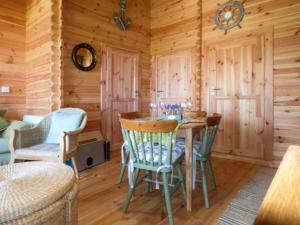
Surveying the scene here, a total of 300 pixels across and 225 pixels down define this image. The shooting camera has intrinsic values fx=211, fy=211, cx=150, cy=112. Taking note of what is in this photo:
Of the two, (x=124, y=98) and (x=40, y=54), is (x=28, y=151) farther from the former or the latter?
(x=124, y=98)

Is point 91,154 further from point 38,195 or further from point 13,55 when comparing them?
point 38,195

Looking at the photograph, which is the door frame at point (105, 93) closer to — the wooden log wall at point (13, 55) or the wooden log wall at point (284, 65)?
the wooden log wall at point (13, 55)

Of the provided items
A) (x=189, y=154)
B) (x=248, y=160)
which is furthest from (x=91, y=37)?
(x=248, y=160)

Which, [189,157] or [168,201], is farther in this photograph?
[189,157]

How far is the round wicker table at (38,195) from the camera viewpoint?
32.9 inches

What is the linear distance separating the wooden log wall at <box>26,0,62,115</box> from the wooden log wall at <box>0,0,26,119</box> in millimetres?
93

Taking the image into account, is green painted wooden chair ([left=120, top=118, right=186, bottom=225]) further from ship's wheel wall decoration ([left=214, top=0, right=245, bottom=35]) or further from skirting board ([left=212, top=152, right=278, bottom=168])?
ship's wheel wall decoration ([left=214, top=0, right=245, bottom=35])

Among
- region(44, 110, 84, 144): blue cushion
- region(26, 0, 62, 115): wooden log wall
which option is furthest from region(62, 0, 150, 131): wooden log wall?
region(44, 110, 84, 144): blue cushion

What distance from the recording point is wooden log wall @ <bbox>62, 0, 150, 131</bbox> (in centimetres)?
323

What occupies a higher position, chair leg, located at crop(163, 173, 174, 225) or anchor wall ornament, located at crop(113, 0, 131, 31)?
anchor wall ornament, located at crop(113, 0, 131, 31)

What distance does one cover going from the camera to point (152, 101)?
467 centimetres

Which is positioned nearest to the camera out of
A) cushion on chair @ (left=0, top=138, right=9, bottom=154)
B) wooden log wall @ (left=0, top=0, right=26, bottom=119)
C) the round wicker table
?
the round wicker table

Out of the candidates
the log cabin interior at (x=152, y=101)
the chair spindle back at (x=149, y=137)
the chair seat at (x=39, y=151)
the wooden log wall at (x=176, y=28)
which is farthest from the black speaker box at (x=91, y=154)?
the wooden log wall at (x=176, y=28)

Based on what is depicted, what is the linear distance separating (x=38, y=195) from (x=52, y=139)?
70.9 inches
